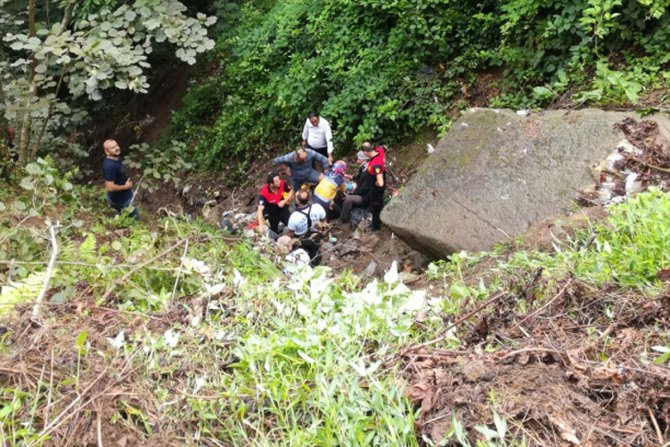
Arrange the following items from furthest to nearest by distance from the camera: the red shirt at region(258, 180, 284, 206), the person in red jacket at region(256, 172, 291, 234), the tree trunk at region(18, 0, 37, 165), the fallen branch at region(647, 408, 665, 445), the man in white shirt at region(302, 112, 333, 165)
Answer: the man in white shirt at region(302, 112, 333, 165) < the red shirt at region(258, 180, 284, 206) < the person in red jacket at region(256, 172, 291, 234) < the tree trunk at region(18, 0, 37, 165) < the fallen branch at region(647, 408, 665, 445)

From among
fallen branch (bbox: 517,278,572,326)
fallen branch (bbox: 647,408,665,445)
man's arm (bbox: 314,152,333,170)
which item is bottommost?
man's arm (bbox: 314,152,333,170)

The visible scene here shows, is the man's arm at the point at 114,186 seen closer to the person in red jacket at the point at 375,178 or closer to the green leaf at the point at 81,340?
the person in red jacket at the point at 375,178

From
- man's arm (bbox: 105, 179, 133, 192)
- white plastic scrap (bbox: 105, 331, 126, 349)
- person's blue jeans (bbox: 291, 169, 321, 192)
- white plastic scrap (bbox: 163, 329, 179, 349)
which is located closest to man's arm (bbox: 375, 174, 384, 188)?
person's blue jeans (bbox: 291, 169, 321, 192)

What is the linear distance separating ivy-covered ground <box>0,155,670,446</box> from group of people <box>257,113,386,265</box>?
3.06 m

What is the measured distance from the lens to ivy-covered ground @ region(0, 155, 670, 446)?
7.31 ft

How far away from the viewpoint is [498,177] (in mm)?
6371

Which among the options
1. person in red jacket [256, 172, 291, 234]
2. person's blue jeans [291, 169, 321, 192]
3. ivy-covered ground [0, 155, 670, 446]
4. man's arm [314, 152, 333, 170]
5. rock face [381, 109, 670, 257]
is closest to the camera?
ivy-covered ground [0, 155, 670, 446]

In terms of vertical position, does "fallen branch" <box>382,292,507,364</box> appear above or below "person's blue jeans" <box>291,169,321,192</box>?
above

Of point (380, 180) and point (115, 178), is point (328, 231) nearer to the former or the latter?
point (380, 180)

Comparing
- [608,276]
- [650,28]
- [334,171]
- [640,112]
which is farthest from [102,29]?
[650,28]

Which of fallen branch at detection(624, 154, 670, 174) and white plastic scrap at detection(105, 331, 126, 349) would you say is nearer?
white plastic scrap at detection(105, 331, 126, 349)

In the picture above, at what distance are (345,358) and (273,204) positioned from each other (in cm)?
495

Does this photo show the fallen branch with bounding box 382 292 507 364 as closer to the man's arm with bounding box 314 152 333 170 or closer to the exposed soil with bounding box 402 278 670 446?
the exposed soil with bounding box 402 278 670 446

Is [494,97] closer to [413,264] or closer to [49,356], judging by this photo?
[413,264]
